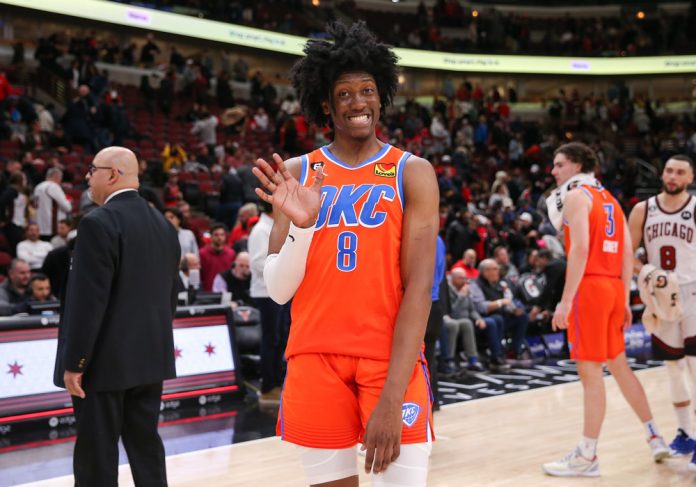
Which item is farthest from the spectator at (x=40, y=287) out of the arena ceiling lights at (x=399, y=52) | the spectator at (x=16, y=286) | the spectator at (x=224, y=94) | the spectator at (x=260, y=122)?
the spectator at (x=224, y=94)

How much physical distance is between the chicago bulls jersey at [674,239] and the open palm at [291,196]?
356cm

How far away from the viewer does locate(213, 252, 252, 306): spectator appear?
336 inches

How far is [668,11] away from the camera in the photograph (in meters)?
29.4

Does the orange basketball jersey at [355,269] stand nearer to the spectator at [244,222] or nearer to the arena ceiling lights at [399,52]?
the spectator at [244,222]

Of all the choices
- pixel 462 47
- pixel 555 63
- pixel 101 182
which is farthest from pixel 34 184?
pixel 555 63

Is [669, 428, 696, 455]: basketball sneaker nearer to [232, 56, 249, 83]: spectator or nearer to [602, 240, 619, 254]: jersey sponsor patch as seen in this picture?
[602, 240, 619, 254]: jersey sponsor patch

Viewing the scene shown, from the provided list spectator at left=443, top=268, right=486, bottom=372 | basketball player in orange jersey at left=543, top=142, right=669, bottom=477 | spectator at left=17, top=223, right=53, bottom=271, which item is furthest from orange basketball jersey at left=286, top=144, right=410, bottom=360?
spectator at left=17, top=223, right=53, bottom=271

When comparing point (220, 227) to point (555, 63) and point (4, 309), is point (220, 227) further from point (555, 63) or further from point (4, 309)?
point (555, 63)

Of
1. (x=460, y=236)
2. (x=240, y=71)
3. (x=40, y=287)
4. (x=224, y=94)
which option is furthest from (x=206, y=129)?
(x=40, y=287)

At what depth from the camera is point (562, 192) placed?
4.96 metres

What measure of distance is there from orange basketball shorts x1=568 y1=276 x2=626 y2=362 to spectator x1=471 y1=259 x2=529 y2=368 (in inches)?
187

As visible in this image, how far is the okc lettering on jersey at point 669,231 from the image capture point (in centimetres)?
508

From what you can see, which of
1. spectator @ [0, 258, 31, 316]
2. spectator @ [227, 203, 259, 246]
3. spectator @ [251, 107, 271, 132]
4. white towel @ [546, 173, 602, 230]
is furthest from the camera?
spectator @ [251, 107, 271, 132]

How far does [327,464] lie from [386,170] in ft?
2.80
